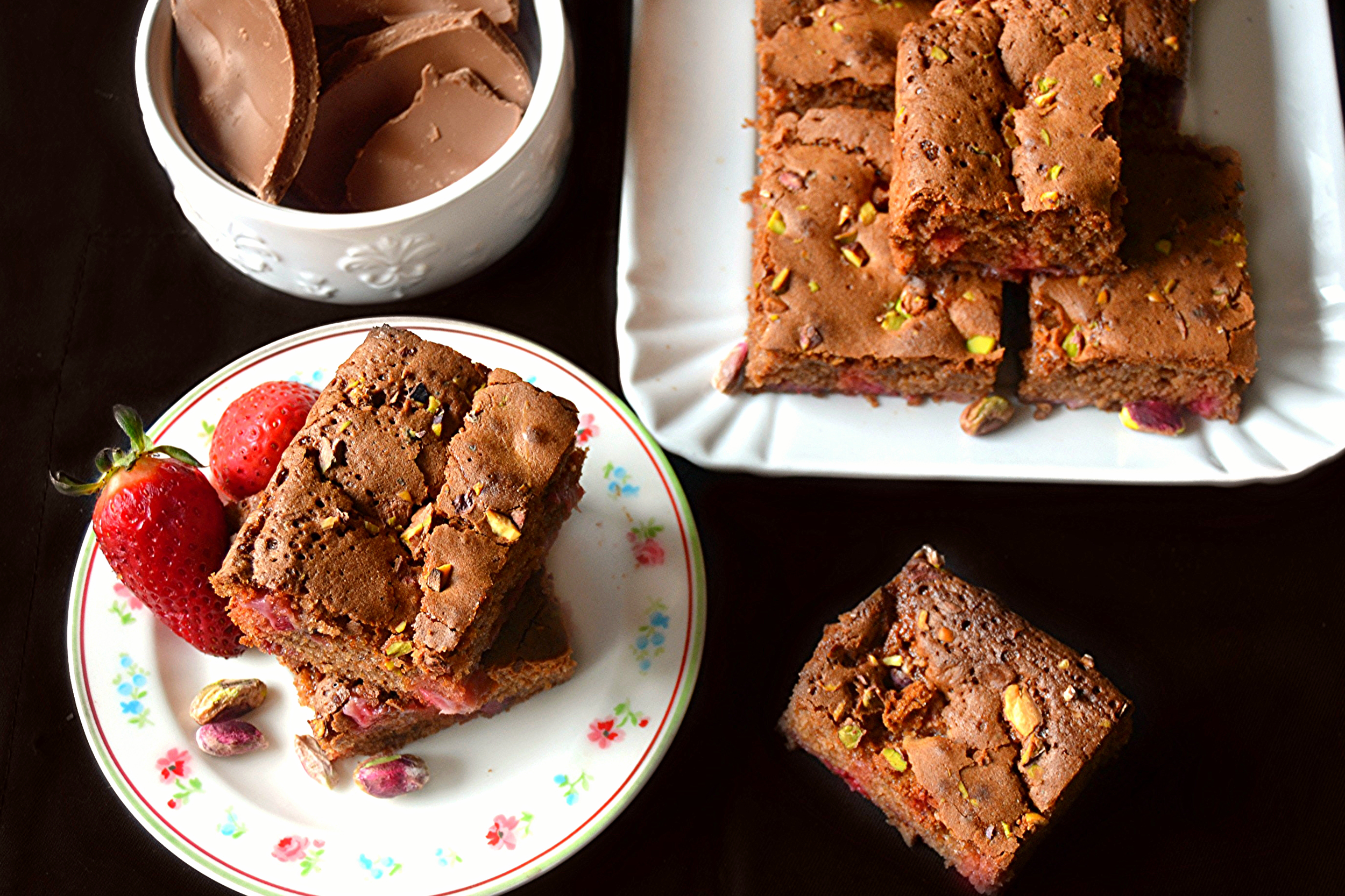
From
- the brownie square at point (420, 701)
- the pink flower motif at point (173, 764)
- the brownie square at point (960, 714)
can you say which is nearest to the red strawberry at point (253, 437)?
the brownie square at point (420, 701)

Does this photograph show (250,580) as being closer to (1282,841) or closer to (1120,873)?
(1120,873)

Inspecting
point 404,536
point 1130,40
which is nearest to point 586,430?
point 404,536

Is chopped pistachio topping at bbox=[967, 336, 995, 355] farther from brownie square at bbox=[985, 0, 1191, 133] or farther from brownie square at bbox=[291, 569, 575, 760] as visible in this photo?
brownie square at bbox=[291, 569, 575, 760]

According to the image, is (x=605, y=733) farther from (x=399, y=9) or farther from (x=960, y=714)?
(x=399, y=9)

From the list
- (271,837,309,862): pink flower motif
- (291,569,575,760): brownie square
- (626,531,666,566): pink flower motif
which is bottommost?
(271,837,309,862): pink flower motif

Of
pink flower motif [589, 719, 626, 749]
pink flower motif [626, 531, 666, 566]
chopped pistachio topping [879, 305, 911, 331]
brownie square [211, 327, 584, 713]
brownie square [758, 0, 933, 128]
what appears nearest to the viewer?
brownie square [211, 327, 584, 713]

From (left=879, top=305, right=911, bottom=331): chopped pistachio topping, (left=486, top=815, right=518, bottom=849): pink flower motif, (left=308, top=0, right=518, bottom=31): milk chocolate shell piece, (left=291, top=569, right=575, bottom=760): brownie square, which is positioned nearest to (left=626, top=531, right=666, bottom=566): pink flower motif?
(left=291, top=569, right=575, bottom=760): brownie square

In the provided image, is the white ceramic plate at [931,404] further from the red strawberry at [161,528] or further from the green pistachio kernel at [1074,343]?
the red strawberry at [161,528]
